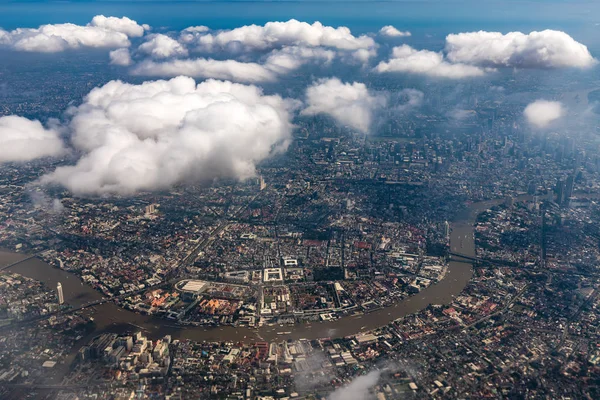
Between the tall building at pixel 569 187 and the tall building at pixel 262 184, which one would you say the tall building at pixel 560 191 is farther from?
the tall building at pixel 262 184

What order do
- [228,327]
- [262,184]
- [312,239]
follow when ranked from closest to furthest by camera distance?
[228,327] < [312,239] < [262,184]

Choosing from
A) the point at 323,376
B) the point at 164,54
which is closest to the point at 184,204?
the point at 323,376

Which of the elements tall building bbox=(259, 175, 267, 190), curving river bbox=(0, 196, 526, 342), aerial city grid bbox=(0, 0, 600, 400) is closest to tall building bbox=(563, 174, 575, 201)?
Answer: aerial city grid bbox=(0, 0, 600, 400)

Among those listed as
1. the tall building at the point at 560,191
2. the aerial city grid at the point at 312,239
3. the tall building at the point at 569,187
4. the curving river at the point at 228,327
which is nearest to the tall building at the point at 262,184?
the aerial city grid at the point at 312,239

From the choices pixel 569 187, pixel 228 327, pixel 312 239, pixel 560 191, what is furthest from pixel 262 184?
pixel 569 187

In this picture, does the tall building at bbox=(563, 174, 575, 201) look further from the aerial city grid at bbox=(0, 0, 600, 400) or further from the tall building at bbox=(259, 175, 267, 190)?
the tall building at bbox=(259, 175, 267, 190)

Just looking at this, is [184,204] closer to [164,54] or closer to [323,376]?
[323,376]

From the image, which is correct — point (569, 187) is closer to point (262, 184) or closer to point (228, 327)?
point (262, 184)
